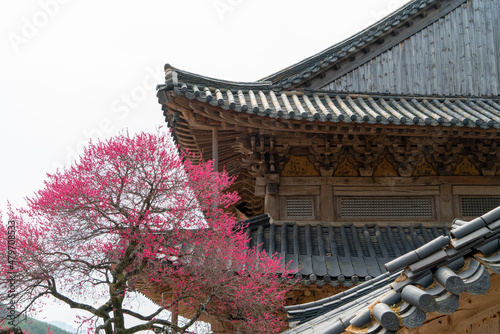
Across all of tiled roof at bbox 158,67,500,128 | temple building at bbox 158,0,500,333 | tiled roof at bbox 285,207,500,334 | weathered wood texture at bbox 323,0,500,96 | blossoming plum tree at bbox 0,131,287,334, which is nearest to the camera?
tiled roof at bbox 285,207,500,334

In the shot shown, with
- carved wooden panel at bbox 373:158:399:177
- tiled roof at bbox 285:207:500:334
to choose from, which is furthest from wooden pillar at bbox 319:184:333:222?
tiled roof at bbox 285:207:500:334

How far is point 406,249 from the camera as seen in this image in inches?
333

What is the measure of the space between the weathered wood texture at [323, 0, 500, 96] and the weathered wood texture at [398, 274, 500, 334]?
7209 millimetres

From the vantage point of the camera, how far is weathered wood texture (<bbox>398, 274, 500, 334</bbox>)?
9.93ft

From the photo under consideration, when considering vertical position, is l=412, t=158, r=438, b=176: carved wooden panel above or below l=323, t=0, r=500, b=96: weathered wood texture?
→ below

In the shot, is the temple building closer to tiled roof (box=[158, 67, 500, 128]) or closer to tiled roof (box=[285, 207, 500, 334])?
tiled roof (box=[158, 67, 500, 128])

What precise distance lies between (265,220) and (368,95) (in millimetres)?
3140

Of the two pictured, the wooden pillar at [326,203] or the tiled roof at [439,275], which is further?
the wooden pillar at [326,203]

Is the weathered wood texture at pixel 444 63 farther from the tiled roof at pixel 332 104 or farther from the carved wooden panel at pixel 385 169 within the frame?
the carved wooden panel at pixel 385 169

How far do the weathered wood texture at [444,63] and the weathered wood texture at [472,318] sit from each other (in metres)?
7.21

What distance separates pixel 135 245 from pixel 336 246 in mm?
3619

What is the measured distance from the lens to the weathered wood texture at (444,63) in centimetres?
1005

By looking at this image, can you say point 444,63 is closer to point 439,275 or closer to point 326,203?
point 326,203

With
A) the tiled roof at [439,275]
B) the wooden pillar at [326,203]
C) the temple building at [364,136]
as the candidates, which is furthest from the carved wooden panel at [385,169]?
the tiled roof at [439,275]
